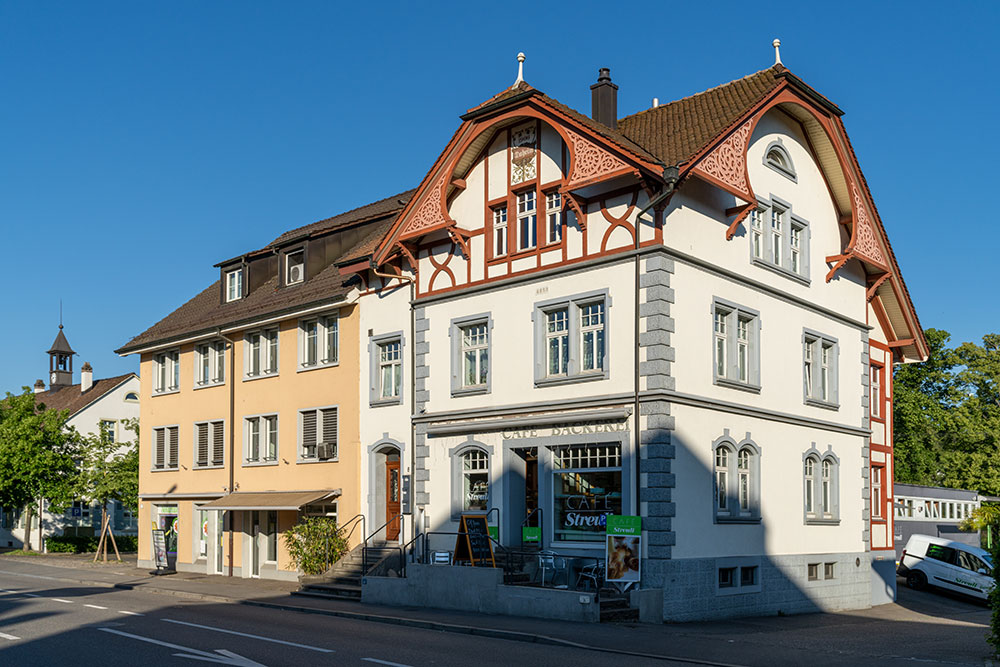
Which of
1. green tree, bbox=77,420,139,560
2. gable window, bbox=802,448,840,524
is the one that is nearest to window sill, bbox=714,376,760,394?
gable window, bbox=802,448,840,524

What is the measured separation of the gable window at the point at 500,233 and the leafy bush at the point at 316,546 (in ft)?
28.5

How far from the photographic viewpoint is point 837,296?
93.0 feet

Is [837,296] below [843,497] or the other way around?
the other way around

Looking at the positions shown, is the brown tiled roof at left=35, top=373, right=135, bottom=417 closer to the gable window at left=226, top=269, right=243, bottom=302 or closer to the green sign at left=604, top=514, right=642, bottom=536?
the gable window at left=226, top=269, right=243, bottom=302

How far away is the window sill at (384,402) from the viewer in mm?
27875

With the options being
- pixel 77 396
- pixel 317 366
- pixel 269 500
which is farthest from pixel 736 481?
pixel 77 396

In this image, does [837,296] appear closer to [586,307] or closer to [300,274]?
[586,307]

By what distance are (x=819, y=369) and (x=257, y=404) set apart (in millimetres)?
16236

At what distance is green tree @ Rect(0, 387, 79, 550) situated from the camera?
1956 inches

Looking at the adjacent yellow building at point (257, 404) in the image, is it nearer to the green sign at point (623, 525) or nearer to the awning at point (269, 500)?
the awning at point (269, 500)

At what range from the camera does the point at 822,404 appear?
27234 millimetres

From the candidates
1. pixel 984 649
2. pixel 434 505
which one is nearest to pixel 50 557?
pixel 434 505

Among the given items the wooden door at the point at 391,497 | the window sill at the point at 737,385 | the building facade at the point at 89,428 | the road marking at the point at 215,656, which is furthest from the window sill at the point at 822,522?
the building facade at the point at 89,428

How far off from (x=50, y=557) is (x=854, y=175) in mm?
35568
